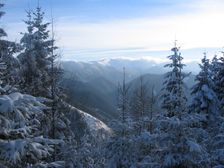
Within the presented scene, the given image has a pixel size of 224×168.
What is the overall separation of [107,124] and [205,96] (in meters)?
8.44

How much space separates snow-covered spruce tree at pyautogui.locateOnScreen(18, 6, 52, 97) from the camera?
26036 millimetres

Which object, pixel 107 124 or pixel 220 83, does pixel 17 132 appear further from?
pixel 220 83

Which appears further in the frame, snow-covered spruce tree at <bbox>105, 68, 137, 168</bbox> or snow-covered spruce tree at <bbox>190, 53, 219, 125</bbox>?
snow-covered spruce tree at <bbox>190, 53, 219, 125</bbox>

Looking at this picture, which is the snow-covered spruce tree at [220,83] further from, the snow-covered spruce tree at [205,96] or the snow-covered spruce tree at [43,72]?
the snow-covered spruce tree at [43,72]

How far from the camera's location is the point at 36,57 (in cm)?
2761

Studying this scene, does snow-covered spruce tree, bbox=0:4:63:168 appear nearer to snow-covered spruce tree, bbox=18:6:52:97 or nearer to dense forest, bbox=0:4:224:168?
dense forest, bbox=0:4:224:168

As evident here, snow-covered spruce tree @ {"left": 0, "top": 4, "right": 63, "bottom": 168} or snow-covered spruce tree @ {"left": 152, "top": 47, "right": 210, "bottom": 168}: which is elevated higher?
snow-covered spruce tree @ {"left": 0, "top": 4, "right": 63, "bottom": 168}

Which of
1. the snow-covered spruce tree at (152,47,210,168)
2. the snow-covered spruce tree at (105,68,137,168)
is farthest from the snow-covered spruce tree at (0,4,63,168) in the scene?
the snow-covered spruce tree at (105,68,137,168)

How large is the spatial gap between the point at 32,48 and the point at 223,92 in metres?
13.9

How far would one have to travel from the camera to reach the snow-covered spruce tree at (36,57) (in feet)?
85.4

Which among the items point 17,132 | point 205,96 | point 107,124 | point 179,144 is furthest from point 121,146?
point 17,132

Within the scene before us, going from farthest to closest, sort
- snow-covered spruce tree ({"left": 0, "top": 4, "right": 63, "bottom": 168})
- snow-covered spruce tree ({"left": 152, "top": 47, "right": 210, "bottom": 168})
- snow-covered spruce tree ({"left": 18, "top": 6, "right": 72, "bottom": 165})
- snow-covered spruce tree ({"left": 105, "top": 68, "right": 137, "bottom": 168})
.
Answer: snow-covered spruce tree ({"left": 18, "top": 6, "right": 72, "bottom": 165}), snow-covered spruce tree ({"left": 105, "top": 68, "right": 137, "bottom": 168}), snow-covered spruce tree ({"left": 152, "top": 47, "right": 210, "bottom": 168}), snow-covered spruce tree ({"left": 0, "top": 4, "right": 63, "bottom": 168})

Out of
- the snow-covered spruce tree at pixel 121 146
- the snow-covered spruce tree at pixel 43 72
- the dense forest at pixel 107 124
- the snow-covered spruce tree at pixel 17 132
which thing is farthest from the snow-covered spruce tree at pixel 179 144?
the snow-covered spruce tree at pixel 43 72

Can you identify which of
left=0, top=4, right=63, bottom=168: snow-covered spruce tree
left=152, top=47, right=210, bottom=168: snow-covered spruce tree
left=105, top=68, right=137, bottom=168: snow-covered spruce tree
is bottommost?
left=105, top=68, right=137, bottom=168: snow-covered spruce tree
